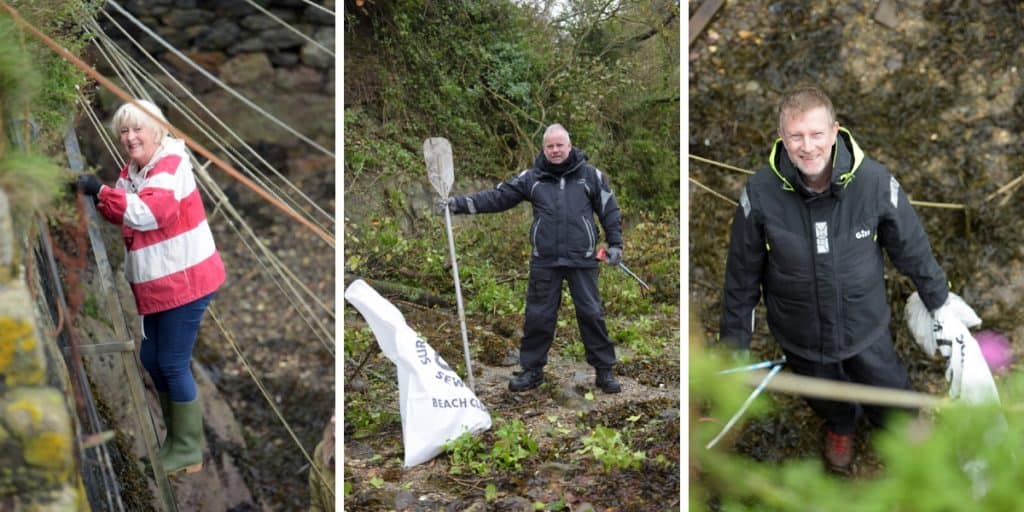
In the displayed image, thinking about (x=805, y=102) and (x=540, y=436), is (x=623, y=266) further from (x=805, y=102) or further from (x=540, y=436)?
(x=805, y=102)

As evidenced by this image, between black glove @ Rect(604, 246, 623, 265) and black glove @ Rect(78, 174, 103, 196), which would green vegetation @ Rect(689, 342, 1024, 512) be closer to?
black glove @ Rect(604, 246, 623, 265)

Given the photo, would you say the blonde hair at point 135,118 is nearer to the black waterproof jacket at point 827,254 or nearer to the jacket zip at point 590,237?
the jacket zip at point 590,237

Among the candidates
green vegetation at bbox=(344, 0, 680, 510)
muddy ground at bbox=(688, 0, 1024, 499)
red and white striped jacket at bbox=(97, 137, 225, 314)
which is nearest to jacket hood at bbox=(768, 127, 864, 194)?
green vegetation at bbox=(344, 0, 680, 510)

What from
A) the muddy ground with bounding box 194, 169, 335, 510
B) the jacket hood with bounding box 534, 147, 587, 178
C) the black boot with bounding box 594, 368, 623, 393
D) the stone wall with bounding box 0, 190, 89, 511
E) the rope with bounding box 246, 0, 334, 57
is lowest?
the muddy ground with bounding box 194, 169, 335, 510

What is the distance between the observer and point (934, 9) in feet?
11.5

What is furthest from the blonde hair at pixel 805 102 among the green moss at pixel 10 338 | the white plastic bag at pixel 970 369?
the green moss at pixel 10 338

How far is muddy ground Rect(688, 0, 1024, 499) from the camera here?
11.2 feet

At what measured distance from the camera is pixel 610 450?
2.61 meters

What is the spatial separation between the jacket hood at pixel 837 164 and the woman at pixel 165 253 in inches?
64.2

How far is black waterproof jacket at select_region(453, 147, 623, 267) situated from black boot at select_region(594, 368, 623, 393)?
299 mm

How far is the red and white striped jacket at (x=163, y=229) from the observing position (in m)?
2.44

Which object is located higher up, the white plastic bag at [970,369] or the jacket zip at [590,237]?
the jacket zip at [590,237]

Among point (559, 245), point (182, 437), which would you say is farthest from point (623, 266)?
point (182, 437)

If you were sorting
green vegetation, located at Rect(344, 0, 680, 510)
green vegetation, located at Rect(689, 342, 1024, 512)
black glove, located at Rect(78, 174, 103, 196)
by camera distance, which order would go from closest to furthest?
1. green vegetation, located at Rect(689, 342, 1024, 512)
2. black glove, located at Rect(78, 174, 103, 196)
3. green vegetation, located at Rect(344, 0, 680, 510)
